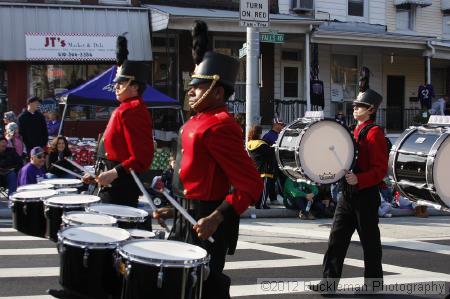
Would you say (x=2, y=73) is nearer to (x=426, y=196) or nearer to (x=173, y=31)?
(x=173, y=31)

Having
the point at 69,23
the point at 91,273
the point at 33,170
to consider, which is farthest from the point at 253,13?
the point at 91,273

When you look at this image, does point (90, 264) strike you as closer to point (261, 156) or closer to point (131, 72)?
point (131, 72)

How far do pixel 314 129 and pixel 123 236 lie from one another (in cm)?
307

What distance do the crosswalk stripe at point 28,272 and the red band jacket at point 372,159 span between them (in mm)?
3434

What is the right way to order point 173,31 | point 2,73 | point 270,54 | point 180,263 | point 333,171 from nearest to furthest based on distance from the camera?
1. point 180,263
2. point 333,171
3. point 2,73
4. point 173,31
5. point 270,54

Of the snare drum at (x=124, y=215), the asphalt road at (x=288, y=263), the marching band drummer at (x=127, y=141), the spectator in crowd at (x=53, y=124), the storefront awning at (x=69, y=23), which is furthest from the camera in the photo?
the storefront awning at (x=69, y=23)

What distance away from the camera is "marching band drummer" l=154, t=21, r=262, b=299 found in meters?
4.36

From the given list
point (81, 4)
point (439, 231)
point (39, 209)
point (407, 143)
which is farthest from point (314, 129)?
point (81, 4)

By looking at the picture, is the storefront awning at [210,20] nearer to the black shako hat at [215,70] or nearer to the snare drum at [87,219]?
the snare drum at [87,219]

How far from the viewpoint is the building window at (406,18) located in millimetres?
25250

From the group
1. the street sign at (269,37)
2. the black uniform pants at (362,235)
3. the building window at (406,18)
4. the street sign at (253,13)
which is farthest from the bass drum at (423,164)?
the building window at (406,18)

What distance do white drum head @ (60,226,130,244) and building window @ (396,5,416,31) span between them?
2220 centimetres

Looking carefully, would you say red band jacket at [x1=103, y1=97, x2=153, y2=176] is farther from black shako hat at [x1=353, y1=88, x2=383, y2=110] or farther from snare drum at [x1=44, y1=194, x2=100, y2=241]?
black shako hat at [x1=353, y1=88, x2=383, y2=110]

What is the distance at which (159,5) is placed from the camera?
2000 cm
